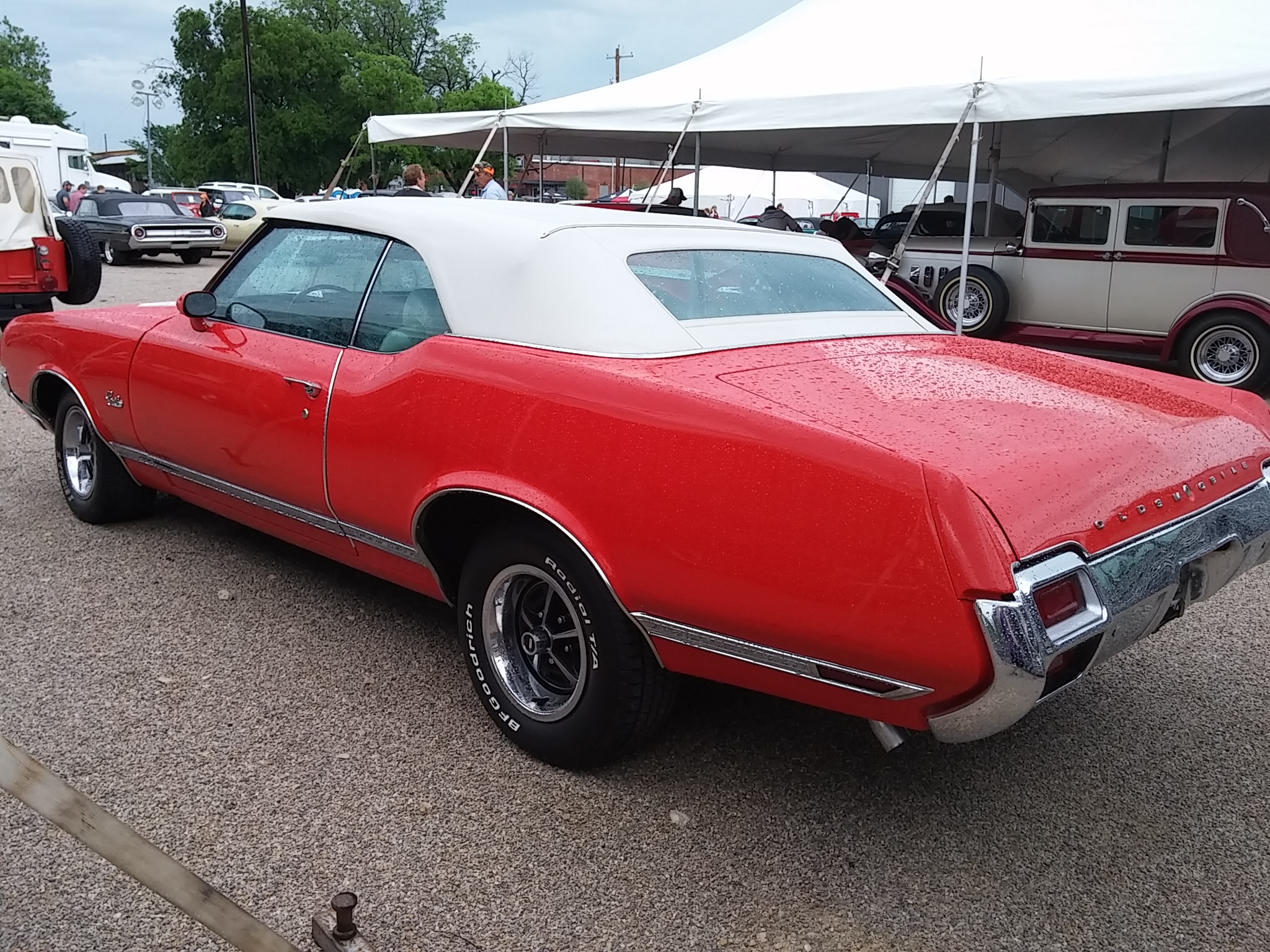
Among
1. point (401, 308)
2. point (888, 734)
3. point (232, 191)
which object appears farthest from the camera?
point (232, 191)

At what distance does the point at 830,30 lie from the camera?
1087 cm

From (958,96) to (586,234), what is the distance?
6691 mm

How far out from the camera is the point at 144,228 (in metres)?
20.1

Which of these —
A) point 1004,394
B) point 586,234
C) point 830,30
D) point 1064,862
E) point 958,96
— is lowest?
point 1064,862

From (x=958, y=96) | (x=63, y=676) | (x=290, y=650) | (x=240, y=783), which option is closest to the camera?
(x=240, y=783)

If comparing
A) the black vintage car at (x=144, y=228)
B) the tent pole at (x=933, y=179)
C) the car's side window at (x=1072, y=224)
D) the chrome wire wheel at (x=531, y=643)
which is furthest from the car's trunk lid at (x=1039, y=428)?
the black vintage car at (x=144, y=228)

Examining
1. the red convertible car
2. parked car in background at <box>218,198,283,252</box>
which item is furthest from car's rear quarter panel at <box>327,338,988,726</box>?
parked car in background at <box>218,198,283,252</box>

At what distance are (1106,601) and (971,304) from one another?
342 inches

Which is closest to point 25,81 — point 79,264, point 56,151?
point 56,151

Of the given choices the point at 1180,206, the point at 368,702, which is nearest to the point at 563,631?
the point at 368,702

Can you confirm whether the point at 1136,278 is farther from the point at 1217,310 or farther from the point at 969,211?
the point at 969,211

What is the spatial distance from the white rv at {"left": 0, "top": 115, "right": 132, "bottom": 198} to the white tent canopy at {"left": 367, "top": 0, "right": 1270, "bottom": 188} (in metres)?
20.5

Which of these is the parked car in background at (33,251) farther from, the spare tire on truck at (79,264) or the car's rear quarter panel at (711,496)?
the car's rear quarter panel at (711,496)

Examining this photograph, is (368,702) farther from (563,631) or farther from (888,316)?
(888,316)
